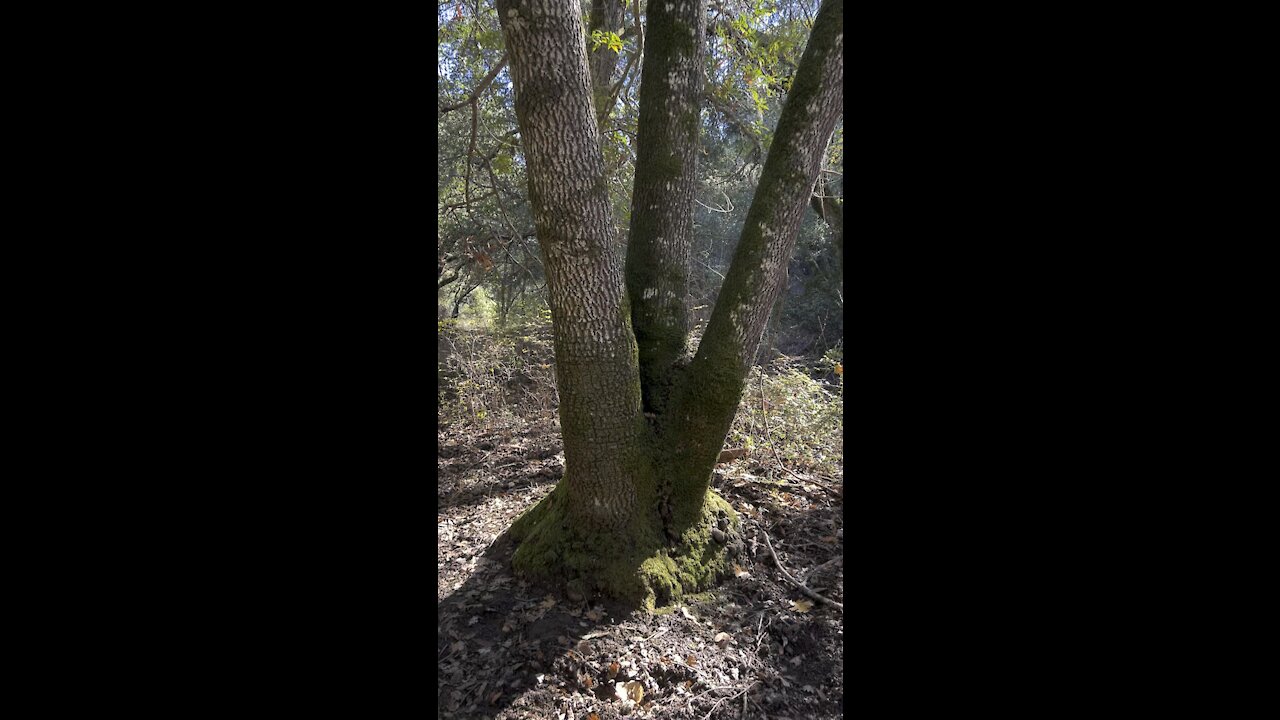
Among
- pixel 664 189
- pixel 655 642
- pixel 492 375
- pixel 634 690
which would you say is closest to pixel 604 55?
pixel 664 189

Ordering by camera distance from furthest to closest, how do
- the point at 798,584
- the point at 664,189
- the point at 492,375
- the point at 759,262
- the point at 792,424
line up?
the point at 492,375
the point at 792,424
the point at 664,189
the point at 798,584
the point at 759,262

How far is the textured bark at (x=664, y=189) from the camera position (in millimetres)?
3172

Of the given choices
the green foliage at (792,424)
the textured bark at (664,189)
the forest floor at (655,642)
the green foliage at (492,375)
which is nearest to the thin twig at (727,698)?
the forest floor at (655,642)

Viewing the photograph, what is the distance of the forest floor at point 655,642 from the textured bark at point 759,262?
555 millimetres

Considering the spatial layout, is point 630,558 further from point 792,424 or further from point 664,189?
point 792,424

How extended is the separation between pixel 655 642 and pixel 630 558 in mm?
431

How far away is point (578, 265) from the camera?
8.87 ft

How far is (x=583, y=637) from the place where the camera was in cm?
271

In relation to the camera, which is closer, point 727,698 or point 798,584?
point 727,698

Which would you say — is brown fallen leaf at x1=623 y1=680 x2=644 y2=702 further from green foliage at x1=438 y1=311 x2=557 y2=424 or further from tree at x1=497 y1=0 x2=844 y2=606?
green foliage at x1=438 y1=311 x2=557 y2=424

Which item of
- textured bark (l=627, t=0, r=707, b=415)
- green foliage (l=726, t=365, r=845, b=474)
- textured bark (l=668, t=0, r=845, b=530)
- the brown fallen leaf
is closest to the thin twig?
the brown fallen leaf

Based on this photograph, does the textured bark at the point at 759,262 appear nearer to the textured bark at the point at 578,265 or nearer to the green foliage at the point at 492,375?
the textured bark at the point at 578,265
